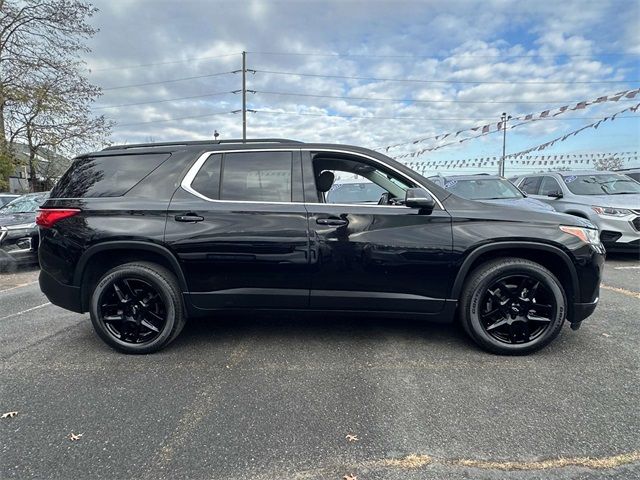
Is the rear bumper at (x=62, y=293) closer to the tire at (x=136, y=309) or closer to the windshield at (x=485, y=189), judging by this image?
the tire at (x=136, y=309)

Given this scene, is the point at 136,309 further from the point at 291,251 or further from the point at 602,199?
the point at 602,199

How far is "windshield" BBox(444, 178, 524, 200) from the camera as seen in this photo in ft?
24.9

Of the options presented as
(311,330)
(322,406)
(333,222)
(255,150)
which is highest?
(255,150)

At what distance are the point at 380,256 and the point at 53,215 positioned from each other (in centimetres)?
281

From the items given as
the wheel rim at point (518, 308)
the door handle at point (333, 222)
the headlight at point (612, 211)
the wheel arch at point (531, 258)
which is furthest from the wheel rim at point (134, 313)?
the headlight at point (612, 211)

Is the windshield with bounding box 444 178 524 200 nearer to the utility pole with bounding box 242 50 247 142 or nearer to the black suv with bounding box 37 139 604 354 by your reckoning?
the black suv with bounding box 37 139 604 354

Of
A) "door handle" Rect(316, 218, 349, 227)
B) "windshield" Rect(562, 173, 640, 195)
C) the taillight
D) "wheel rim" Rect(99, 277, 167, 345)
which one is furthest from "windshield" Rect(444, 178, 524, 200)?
the taillight

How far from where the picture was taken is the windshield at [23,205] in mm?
8070

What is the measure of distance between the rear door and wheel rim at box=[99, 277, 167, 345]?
36 centimetres

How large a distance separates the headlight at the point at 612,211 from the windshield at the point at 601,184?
83cm

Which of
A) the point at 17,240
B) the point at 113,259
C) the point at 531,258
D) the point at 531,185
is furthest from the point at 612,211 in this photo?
the point at 17,240

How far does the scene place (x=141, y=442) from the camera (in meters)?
2.21

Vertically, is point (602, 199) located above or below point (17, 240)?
above

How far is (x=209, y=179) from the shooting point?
3350 mm
